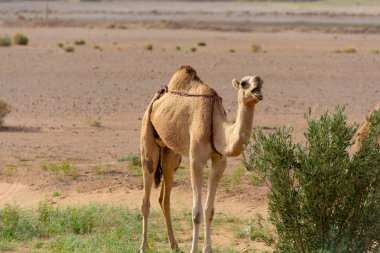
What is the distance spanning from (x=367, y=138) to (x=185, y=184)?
5.03 meters

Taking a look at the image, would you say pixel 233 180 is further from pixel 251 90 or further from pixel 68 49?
pixel 68 49

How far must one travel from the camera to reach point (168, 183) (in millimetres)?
10953

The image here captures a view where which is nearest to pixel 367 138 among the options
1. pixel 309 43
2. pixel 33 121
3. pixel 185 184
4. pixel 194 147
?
pixel 194 147

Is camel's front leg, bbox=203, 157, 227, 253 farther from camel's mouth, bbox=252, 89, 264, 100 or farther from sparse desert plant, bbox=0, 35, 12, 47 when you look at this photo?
sparse desert plant, bbox=0, 35, 12, 47

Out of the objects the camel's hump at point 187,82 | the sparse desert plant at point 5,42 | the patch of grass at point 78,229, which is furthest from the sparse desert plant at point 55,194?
the sparse desert plant at point 5,42

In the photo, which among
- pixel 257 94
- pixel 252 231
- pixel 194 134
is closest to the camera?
pixel 257 94

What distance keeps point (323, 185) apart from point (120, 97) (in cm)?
1696

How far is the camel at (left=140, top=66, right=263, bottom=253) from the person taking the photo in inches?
367

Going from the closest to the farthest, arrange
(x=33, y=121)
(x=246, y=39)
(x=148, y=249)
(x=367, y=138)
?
(x=367, y=138) → (x=148, y=249) → (x=33, y=121) → (x=246, y=39)

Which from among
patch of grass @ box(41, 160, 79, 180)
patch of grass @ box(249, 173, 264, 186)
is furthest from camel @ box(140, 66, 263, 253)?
patch of grass @ box(41, 160, 79, 180)

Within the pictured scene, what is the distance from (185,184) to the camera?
13914 millimetres

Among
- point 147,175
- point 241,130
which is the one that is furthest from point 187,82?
point 241,130

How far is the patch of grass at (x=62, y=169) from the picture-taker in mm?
14673

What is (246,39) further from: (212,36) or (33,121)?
(33,121)
